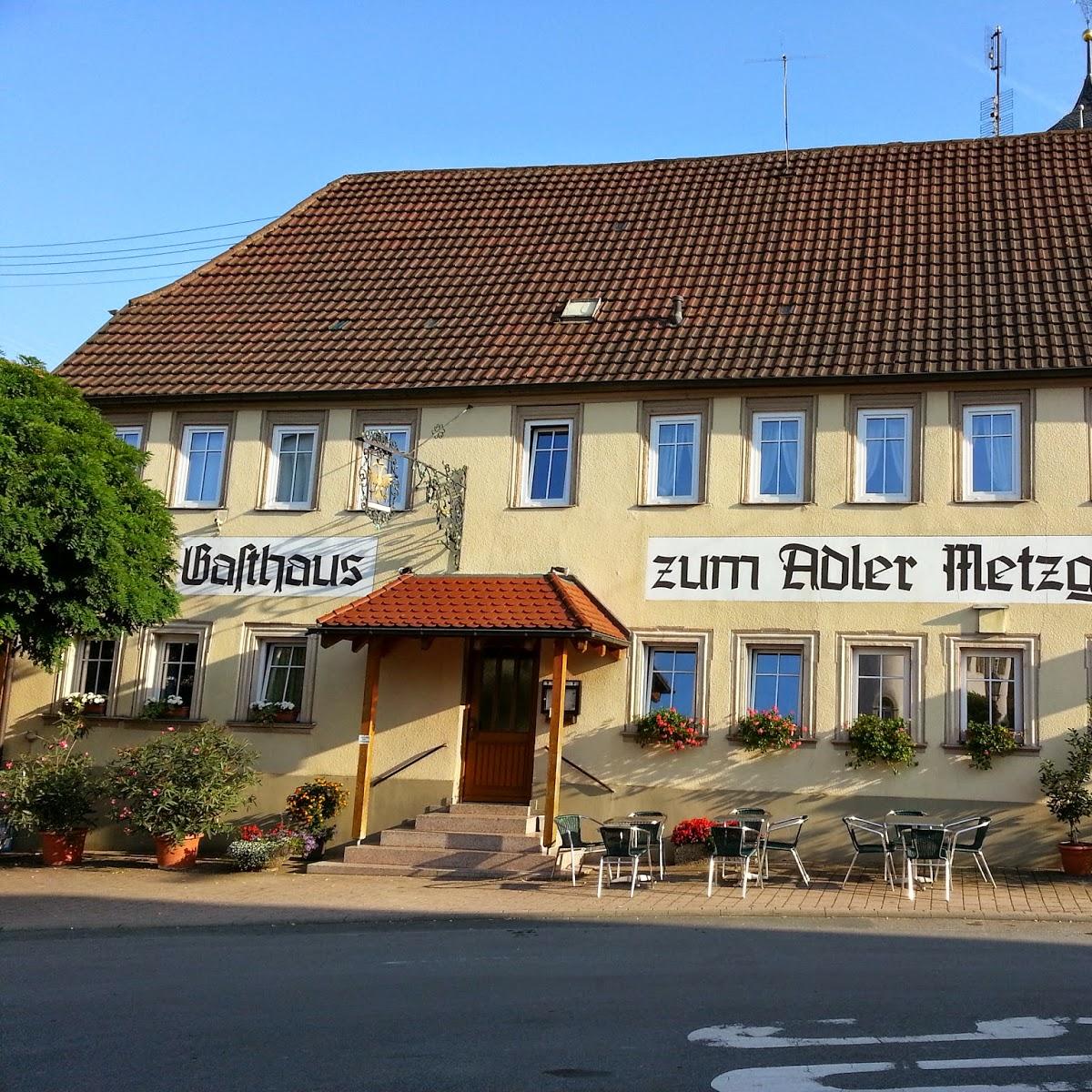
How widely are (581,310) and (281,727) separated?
744cm

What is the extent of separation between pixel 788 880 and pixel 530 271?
33.7 ft

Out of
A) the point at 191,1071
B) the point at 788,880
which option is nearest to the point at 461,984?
the point at 191,1071

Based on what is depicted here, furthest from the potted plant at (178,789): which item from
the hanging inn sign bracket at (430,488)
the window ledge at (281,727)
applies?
the hanging inn sign bracket at (430,488)

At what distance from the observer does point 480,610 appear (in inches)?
646

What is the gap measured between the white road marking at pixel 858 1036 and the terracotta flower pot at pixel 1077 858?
316 inches

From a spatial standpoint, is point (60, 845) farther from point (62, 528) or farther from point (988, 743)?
point (988, 743)

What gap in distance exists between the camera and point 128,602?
15680 millimetres

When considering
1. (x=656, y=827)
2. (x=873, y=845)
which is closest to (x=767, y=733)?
(x=873, y=845)

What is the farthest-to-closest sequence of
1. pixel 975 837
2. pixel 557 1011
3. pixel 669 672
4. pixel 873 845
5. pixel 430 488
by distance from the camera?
pixel 430 488 < pixel 669 672 < pixel 873 845 < pixel 975 837 < pixel 557 1011

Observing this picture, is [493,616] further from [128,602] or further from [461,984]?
[461,984]

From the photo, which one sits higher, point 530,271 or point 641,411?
point 530,271

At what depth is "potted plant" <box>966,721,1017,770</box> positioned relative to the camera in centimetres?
1555

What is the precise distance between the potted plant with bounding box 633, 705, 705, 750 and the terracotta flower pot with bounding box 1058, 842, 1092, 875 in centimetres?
451

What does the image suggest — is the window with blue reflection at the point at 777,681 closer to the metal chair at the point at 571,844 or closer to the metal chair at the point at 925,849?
the metal chair at the point at 571,844
